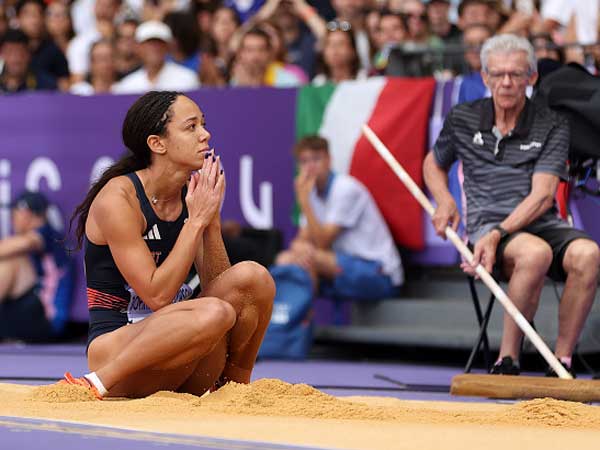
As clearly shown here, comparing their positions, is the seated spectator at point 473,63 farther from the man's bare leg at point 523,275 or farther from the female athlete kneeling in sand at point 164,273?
the female athlete kneeling in sand at point 164,273

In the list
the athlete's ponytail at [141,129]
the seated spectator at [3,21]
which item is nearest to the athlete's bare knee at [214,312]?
the athlete's ponytail at [141,129]

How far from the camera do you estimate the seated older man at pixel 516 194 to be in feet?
26.3

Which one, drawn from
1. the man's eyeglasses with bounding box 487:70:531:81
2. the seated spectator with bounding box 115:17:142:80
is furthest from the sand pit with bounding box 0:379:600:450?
the seated spectator with bounding box 115:17:142:80

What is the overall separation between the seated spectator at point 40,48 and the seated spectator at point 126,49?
605mm

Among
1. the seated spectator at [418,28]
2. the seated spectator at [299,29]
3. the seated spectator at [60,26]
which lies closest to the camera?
the seated spectator at [418,28]

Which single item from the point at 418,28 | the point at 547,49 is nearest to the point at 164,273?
the point at 547,49

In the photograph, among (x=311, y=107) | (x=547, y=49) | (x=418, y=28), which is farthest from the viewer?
(x=418, y=28)

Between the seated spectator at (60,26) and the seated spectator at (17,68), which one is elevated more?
the seated spectator at (60,26)

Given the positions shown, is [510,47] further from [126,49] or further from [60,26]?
[60,26]

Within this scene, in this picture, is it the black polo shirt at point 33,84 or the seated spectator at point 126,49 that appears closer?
the black polo shirt at point 33,84

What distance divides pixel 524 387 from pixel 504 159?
1761 millimetres

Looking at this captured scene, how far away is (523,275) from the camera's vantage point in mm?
7992

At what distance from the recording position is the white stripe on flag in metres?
10.6

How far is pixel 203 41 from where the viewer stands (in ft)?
46.8
